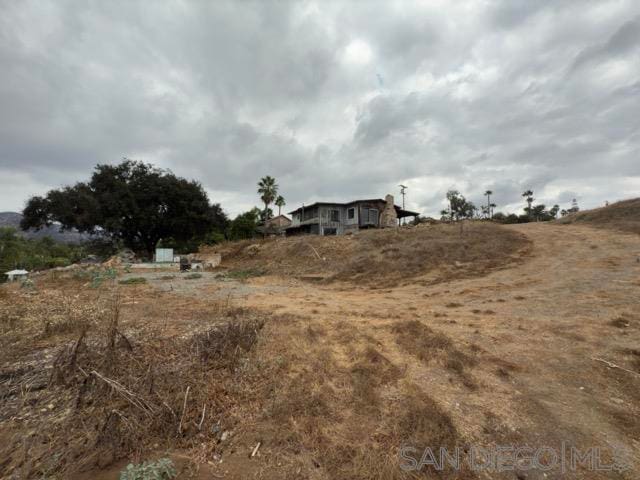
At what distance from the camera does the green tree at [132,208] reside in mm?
23672

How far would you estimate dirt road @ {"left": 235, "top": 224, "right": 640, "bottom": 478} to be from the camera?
278 centimetres

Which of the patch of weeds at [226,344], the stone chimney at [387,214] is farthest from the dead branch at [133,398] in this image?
the stone chimney at [387,214]

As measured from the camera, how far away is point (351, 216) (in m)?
31.5

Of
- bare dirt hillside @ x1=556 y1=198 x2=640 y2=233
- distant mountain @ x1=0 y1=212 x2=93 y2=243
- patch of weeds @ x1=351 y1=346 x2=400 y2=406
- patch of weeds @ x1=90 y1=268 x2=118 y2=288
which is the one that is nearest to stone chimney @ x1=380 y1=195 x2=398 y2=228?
bare dirt hillside @ x1=556 y1=198 x2=640 y2=233

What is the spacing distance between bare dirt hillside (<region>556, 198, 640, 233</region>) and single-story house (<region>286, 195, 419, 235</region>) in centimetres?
1592

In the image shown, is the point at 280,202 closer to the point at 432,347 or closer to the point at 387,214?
the point at 387,214

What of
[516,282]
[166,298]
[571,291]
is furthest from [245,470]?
[516,282]

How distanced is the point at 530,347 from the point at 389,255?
11.0m

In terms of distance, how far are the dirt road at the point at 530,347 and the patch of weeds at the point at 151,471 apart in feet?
8.21

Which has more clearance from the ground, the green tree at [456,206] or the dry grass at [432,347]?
the green tree at [456,206]

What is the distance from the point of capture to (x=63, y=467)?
7.05 ft

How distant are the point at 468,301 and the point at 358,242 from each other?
11.7 m

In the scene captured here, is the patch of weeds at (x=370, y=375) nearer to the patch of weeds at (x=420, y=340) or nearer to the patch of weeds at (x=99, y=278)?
the patch of weeds at (x=420, y=340)

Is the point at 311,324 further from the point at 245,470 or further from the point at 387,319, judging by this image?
the point at 245,470
